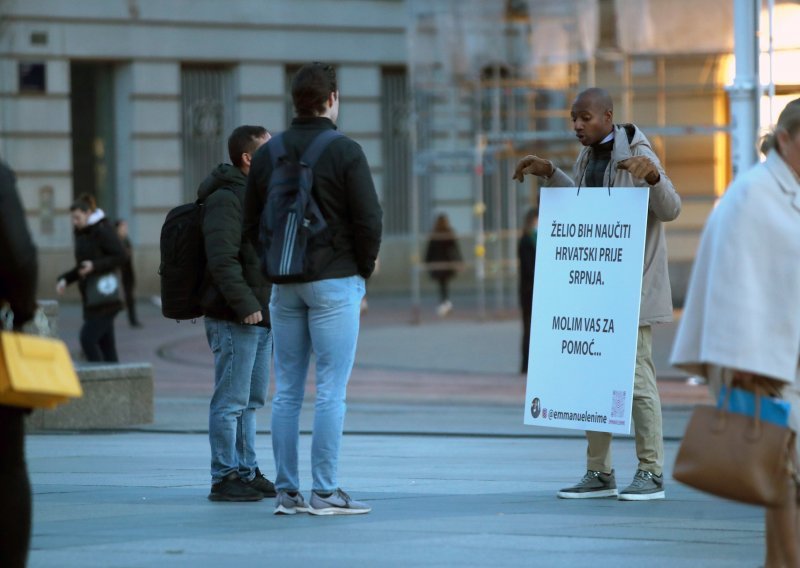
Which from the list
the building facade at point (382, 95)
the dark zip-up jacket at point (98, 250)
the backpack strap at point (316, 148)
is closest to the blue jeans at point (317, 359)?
the backpack strap at point (316, 148)

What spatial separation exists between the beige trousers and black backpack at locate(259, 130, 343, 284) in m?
1.72

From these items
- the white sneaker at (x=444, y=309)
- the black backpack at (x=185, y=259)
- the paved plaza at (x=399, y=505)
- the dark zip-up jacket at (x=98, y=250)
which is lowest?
the white sneaker at (x=444, y=309)

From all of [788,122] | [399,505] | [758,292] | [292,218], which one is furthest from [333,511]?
[788,122]

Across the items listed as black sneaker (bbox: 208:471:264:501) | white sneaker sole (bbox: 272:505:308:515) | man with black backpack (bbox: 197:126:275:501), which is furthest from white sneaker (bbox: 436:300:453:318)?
white sneaker sole (bbox: 272:505:308:515)

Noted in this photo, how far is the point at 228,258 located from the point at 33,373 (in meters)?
2.92

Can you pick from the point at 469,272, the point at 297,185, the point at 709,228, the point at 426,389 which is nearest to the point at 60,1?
the point at 469,272

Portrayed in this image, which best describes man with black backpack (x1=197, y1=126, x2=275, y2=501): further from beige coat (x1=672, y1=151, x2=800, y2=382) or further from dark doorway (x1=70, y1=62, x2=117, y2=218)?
dark doorway (x1=70, y1=62, x2=117, y2=218)

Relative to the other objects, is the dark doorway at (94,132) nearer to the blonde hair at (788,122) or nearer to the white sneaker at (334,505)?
the white sneaker at (334,505)

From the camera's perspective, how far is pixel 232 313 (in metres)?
8.27

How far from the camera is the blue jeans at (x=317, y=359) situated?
24.6 feet

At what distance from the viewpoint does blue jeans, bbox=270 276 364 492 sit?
7.48 metres

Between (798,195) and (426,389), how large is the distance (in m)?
11.0

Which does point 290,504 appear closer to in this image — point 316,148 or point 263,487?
point 263,487

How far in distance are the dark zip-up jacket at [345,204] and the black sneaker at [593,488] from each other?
158cm
